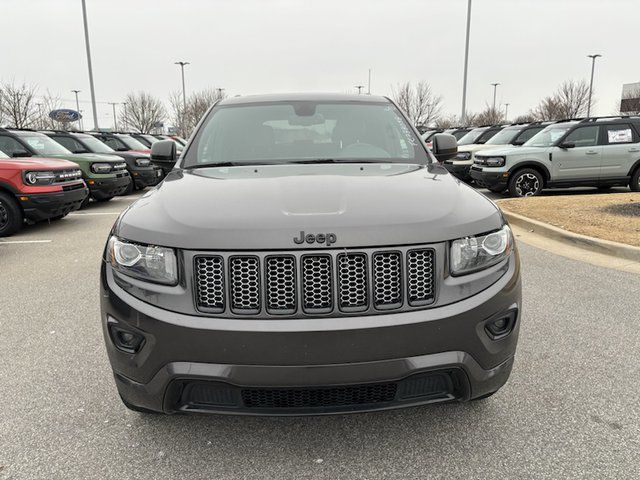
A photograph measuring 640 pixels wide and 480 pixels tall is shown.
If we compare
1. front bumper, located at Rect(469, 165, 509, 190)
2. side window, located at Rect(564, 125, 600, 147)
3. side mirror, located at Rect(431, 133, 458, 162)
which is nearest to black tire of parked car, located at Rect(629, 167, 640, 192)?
side window, located at Rect(564, 125, 600, 147)

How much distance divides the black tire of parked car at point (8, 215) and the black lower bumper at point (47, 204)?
12cm

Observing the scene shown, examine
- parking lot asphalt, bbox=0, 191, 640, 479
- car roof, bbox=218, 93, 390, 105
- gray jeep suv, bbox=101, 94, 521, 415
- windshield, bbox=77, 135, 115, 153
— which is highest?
car roof, bbox=218, 93, 390, 105

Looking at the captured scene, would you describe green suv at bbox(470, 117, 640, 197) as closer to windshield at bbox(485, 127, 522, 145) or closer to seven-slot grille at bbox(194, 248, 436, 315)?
windshield at bbox(485, 127, 522, 145)

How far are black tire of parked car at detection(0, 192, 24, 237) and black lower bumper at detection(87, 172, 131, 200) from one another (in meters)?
2.98

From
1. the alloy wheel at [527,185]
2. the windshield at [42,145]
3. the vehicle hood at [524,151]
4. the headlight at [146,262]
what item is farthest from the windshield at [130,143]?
the headlight at [146,262]

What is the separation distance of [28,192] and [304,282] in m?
7.73

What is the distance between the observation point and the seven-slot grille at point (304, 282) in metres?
2.03

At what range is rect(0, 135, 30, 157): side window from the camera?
9865 mm

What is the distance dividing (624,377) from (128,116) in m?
57.6

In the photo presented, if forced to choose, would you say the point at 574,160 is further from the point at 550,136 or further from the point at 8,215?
the point at 8,215

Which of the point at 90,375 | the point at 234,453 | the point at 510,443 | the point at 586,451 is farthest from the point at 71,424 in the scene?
the point at 586,451

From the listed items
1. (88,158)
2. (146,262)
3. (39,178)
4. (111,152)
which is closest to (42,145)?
(88,158)

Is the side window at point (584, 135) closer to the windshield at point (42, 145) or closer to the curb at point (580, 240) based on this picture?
the curb at point (580, 240)

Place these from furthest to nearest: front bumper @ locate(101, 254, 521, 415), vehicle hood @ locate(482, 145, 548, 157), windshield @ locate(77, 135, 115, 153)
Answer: windshield @ locate(77, 135, 115, 153) < vehicle hood @ locate(482, 145, 548, 157) < front bumper @ locate(101, 254, 521, 415)
